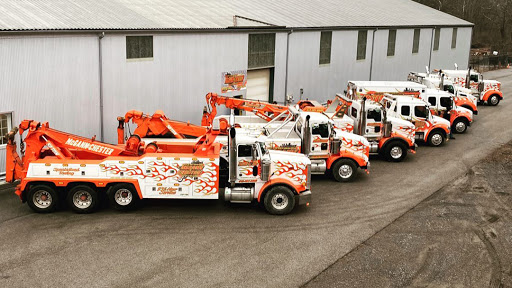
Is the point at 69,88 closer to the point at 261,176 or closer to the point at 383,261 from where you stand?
the point at 261,176

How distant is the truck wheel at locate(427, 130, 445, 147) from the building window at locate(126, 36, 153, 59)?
14.3m

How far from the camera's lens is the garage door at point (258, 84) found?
30453 mm

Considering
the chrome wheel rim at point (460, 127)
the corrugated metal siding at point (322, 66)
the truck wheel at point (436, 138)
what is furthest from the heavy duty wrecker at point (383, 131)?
the corrugated metal siding at point (322, 66)

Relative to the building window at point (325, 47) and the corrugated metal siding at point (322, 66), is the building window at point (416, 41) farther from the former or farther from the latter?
the building window at point (325, 47)

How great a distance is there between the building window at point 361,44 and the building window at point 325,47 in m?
3.66

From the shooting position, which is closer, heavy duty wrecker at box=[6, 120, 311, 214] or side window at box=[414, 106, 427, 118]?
heavy duty wrecker at box=[6, 120, 311, 214]

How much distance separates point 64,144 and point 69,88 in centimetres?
486

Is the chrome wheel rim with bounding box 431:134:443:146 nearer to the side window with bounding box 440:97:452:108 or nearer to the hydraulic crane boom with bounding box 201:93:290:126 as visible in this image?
the side window with bounding box 440:97:452:108

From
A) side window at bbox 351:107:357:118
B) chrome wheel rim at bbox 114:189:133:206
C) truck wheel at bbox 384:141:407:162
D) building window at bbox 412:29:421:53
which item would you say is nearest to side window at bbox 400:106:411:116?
truck wheel at bbox 384:141:407:162

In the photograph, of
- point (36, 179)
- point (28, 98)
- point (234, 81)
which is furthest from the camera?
point (234, 81)

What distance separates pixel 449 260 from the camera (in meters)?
14.2

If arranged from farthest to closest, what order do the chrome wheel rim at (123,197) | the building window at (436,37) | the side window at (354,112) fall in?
1. the building window at (436,37)
2. the side window at (354,112)
3. the chrome wheel rim at (123,197)

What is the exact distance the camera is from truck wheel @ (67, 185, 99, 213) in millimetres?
16344

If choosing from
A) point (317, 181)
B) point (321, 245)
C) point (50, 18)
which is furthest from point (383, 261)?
point (50, 18)
